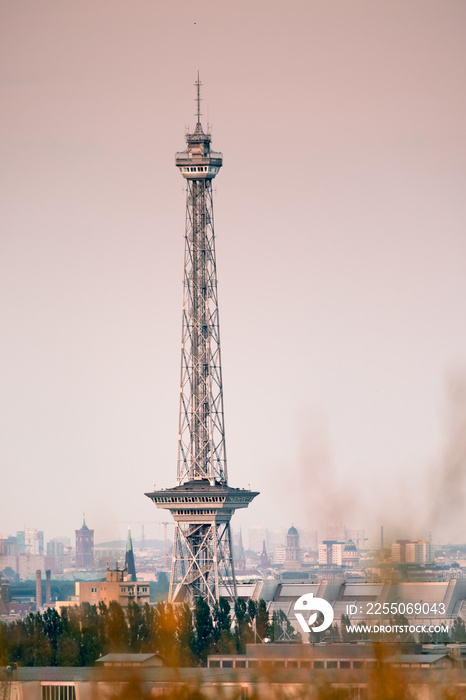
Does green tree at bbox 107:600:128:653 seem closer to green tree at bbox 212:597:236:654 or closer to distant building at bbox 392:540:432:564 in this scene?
green tree at bbox 212:597:236:654

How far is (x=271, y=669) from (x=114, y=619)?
39.4 m

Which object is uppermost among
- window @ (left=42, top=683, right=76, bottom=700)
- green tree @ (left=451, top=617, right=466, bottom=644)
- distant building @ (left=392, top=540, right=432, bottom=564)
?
distant building @ (left=392, top=540, right=432, bottom=564)

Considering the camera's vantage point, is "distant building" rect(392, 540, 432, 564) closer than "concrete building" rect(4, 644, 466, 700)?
No

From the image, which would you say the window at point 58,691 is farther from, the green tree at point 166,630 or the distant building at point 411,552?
the distant building at point 411,552

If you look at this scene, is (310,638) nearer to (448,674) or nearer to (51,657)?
(51,657)

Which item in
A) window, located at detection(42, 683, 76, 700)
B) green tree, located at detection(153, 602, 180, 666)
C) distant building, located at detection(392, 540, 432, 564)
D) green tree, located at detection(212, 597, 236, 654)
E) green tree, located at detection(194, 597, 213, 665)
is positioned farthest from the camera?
green tree, located at detection(194, 597, 213, 665)

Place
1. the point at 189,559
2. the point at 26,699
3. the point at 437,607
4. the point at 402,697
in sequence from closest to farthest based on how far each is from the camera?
1. the point at 402,697
2. the point at 26,699
3. the point at 437,607
4. the point at 189,559

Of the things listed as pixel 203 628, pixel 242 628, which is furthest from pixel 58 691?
pixel 203 628

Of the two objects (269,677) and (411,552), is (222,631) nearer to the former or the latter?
(411,552)

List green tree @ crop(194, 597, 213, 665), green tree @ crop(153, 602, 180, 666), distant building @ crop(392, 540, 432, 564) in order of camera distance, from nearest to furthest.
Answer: distant building @ crop(392, 540, 432, 564) < green tree @ crop(153, 602, 180, 666) < green tree @ crop(194, 597, 213, 665)

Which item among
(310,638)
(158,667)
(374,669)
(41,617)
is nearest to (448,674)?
(374,669)

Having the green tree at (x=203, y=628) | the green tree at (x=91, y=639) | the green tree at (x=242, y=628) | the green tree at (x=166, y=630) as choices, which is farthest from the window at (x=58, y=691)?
the green tree at (x=203, y=628)

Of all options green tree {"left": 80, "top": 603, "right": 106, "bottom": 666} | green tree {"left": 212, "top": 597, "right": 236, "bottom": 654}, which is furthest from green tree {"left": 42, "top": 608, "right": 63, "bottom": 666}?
green tree {"left": 212, "top": 597, "right": 236, "bottom": 654}

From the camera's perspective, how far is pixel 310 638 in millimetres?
130500
